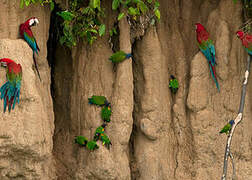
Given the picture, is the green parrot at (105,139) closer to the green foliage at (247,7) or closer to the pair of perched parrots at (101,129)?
the pair of perched parrots at (101,129)

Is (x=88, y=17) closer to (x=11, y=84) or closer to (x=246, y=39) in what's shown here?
(x=11, y=84)

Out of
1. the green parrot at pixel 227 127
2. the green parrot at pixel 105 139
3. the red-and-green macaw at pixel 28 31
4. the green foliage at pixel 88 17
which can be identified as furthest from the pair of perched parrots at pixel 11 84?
the green parrot at pixel 227 127

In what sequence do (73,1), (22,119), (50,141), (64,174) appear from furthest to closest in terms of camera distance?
(64,174)
(73,1)
(50,141)
(22,119)

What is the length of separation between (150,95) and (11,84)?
1.61 meters

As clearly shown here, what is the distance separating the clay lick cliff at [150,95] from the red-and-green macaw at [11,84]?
48 cm

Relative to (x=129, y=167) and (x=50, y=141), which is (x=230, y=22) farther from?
(x=50, y=141)

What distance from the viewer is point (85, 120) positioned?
483 centimetres

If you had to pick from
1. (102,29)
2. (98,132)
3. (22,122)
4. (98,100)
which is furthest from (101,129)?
(102,29)

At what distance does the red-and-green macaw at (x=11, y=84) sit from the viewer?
4.05 metres

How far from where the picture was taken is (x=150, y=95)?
16.4 feet

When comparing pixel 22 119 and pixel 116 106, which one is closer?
pixel 22 119

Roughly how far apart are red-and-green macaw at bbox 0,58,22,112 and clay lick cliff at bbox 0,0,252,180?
0.48m

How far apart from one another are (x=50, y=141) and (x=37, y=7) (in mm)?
1356

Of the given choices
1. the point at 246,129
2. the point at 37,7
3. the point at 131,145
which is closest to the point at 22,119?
the point at 37,7
